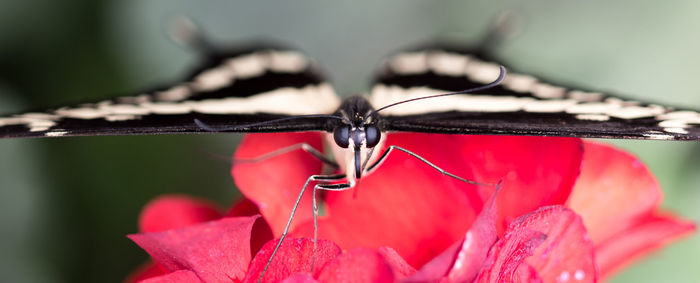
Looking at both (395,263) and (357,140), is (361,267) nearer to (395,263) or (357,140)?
(395,263)

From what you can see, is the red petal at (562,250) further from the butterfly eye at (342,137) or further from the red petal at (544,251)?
the butterfly eye at (342,137)

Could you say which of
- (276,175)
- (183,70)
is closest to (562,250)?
(276,175)

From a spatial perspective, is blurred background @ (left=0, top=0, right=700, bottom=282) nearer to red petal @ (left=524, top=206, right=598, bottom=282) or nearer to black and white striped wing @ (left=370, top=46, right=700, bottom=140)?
black and white striped wing @ (left=370, top=46, right=700, bottom=140)

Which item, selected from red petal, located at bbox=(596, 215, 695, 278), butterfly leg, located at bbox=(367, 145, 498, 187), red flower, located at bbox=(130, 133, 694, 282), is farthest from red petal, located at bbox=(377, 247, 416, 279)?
red petal, located at bbox=(596, 215, 695, 278)

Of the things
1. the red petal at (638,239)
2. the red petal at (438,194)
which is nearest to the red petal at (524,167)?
the red petal at (438,194)

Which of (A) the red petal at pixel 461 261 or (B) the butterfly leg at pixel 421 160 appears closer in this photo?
(A) the red petal at pixel 461 261
